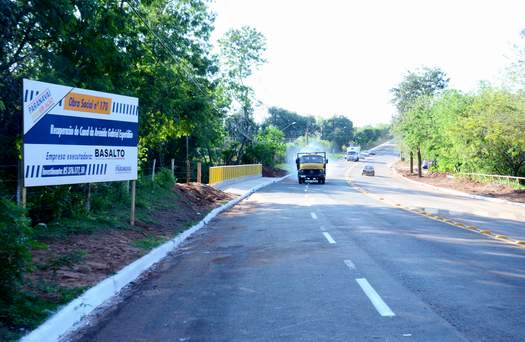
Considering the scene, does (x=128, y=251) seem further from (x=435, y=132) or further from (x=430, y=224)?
(x=435, y=132)

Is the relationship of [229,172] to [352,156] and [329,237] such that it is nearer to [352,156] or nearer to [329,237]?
[329,237]

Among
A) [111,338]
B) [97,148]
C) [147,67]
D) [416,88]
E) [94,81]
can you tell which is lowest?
[111,338]

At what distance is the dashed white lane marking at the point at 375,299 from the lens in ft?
20.4

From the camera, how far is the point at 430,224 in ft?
52.3

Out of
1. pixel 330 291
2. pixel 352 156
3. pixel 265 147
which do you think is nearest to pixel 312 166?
pixel 265 147

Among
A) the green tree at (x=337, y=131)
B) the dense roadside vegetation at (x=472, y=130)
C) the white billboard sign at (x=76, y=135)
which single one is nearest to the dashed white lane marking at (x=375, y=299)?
the white billboard sign at (x=76, y=135)

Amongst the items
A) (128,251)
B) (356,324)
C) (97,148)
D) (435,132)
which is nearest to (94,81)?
(97,148)

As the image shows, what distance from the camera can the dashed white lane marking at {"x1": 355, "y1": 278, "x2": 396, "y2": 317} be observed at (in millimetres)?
6203

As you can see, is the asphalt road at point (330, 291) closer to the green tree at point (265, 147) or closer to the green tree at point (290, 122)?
the green tree at point (265, 147)

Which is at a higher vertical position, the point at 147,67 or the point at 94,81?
the point at 147,67

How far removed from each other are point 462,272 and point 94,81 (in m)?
10.6

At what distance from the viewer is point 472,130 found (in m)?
39.0

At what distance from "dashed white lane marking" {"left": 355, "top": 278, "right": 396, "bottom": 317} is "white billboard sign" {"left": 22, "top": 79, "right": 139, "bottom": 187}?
6.09 metres

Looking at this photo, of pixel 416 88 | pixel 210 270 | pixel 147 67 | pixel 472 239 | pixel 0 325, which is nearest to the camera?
pixel 0 325
